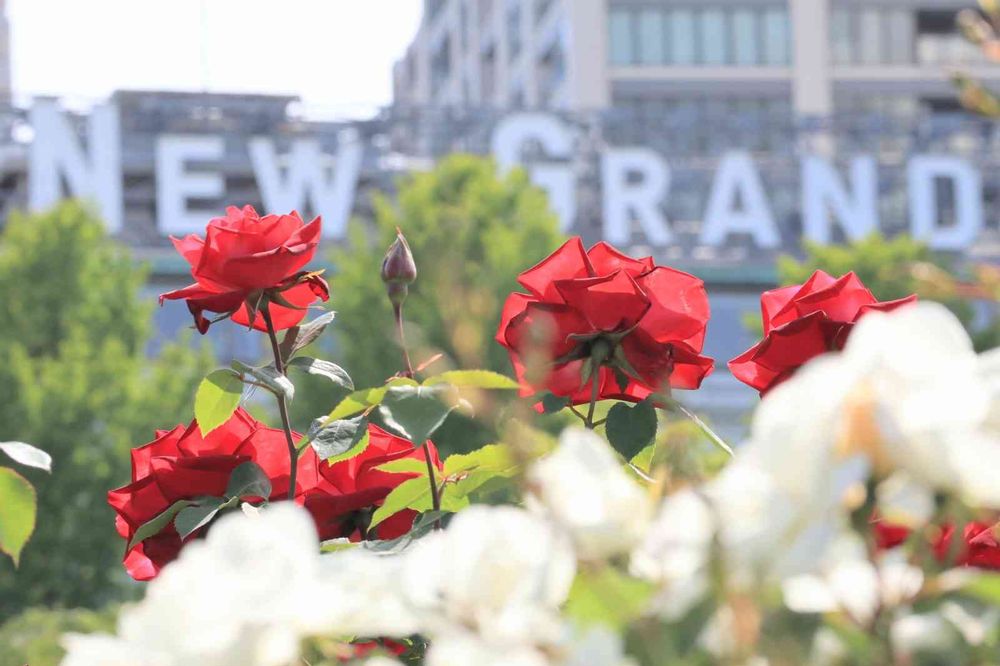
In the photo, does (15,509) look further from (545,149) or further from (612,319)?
(545,149)

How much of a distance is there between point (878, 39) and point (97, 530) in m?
26.4

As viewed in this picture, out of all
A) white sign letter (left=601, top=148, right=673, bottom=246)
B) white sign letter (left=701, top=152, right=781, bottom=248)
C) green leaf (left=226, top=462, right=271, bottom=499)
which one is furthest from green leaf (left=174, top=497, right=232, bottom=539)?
white sign letter (left=701, top=152, right=781, bottom=248)

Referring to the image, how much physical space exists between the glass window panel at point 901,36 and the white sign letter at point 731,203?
8991 millimetres

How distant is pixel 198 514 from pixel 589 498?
64 centimetres

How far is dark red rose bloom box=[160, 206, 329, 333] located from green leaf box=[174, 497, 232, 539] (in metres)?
0.13

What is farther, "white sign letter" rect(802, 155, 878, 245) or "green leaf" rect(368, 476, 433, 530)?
"white sign letter" rect(802, 155, 878, 245)

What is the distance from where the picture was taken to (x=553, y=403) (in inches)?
41.2

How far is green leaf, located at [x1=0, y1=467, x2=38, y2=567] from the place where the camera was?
1.08 m

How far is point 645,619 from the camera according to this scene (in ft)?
1.40

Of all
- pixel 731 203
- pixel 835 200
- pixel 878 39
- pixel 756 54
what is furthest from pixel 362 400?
pixel 878 39

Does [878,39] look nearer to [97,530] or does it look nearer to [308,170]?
[308,170]

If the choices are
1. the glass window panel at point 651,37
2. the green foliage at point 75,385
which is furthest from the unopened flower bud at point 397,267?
the glass window panel at point 651,37

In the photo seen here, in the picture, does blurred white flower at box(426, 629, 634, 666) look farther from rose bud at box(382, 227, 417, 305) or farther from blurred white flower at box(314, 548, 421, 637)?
rose bud at box(382, 227, 417, 305)

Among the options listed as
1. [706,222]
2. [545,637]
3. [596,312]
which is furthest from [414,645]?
[706,222]
